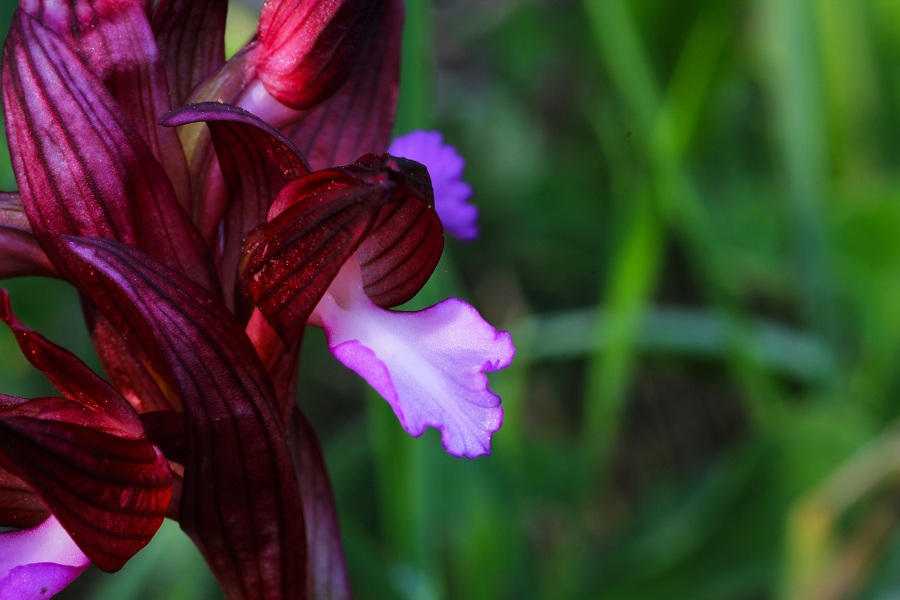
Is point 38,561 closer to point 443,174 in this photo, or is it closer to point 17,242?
point 17,242

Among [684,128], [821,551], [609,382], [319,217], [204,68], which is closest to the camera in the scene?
[319,217]

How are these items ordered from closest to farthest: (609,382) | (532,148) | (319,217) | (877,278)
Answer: (319,217), (609,382), (877,278), (532,148)

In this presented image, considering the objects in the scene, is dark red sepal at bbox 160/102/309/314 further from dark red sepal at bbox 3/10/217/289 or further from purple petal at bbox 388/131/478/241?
purple petal at bbox 388/131/478/241

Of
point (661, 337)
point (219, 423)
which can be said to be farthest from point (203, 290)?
point (661, 337)

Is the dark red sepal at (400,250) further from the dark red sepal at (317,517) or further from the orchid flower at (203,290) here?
the dark red sepal at (317,517)

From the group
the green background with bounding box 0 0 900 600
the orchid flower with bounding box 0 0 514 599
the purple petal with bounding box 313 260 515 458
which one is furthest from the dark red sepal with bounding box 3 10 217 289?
the green background with bounding box 0 0 900 600

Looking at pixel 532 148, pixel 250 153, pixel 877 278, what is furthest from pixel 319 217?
pixel 532 148

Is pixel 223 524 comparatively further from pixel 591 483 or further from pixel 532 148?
pixel 532 148
